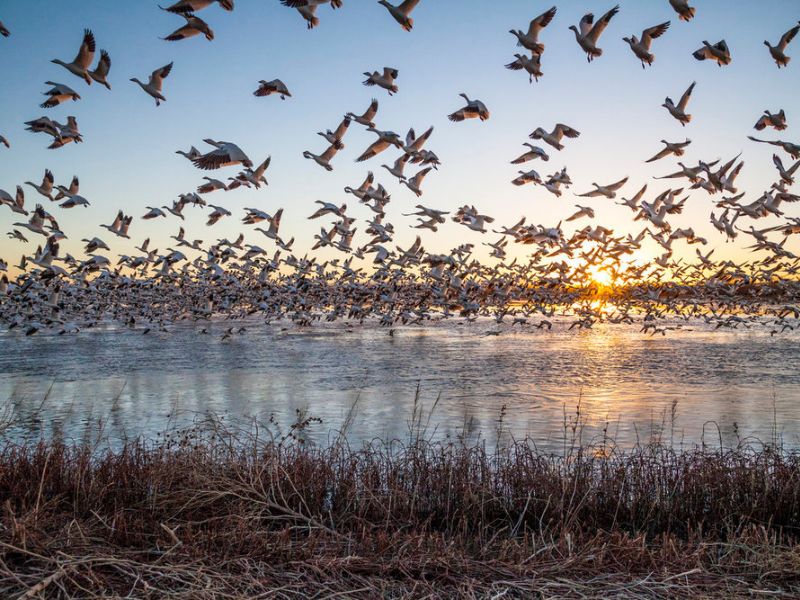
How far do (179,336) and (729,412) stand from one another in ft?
99.5

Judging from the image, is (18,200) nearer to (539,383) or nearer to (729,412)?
(539,383)

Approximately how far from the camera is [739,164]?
18312 mm

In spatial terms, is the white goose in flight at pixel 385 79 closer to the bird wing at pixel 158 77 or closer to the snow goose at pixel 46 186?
the bird wing at pixel 158 77

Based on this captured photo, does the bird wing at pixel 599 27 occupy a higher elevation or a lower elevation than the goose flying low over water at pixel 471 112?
higher

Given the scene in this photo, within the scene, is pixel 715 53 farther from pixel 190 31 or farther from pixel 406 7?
pixel 190 31

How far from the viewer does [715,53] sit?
13.6m

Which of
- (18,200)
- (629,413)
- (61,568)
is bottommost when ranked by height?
(629,413)

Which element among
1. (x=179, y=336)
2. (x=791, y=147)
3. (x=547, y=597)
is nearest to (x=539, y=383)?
(x=791, y=147)

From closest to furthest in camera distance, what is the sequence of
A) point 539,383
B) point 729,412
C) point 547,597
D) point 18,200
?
point 547,597 → point 729,412 → point 18,200 → point 539,383

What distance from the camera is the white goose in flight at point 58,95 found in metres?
14.1

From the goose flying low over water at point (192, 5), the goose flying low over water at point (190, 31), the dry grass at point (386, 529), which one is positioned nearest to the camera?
the dry grass at point (386, 529)

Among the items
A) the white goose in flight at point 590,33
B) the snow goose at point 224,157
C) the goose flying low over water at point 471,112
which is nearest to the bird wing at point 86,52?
the snow goose at point 224,157

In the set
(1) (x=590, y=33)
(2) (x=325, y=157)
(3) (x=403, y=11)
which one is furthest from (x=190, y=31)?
(1) (x=590, y=33)

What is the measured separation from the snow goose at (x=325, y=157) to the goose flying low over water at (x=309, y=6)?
527 cm
